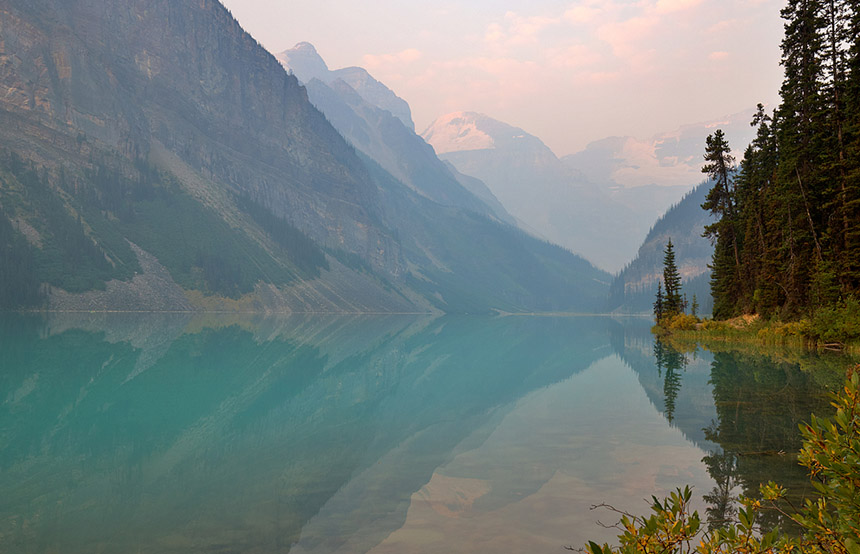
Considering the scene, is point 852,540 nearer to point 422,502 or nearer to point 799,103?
point 422,502

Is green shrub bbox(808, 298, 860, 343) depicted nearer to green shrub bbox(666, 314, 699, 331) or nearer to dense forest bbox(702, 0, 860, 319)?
dense forest bbox(702, 0, 860, 319)

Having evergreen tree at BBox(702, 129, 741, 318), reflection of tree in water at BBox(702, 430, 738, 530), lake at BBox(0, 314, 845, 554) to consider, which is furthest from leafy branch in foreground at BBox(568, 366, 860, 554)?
evergreen tree at BBox(702, 129, 741, 318)

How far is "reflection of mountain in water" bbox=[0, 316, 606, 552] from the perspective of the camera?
1256 centimetres

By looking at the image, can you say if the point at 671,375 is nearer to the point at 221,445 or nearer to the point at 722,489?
the point at 722,489

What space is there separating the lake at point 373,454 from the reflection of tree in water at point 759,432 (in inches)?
4.1

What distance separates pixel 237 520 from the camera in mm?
12930

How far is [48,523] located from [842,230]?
2024 inches

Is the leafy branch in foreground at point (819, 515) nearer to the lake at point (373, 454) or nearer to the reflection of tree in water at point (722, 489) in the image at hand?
the reflection of tree in water at point (722, 489)

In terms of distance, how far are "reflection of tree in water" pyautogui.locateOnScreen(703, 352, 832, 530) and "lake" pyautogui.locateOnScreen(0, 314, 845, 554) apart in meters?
0.10

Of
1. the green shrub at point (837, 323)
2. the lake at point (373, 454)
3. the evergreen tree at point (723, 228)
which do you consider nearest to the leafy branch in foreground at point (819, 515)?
the lake at point (373, 454)

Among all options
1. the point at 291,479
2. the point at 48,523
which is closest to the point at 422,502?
the point at 291,479

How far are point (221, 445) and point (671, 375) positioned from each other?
93.6ft

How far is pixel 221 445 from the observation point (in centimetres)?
2041

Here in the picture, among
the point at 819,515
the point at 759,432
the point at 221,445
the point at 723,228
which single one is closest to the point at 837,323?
the point at 759,432
